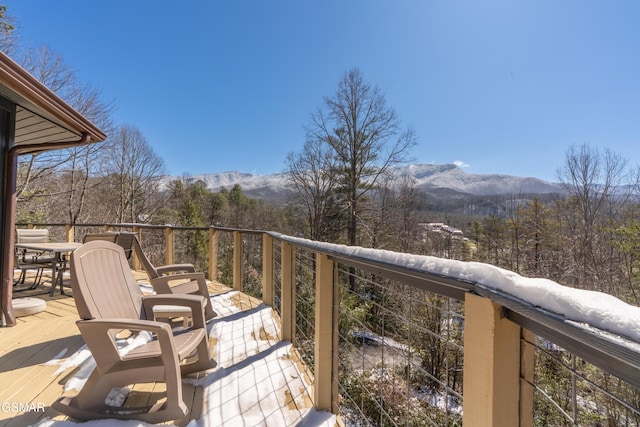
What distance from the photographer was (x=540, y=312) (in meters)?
0.56

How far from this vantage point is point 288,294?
9.26 feet

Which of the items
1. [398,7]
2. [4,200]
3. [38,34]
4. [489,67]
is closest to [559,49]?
[489,67]

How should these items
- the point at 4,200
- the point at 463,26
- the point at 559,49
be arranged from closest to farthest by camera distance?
the point at 4,200, the point at 463,26, the point at 559,49

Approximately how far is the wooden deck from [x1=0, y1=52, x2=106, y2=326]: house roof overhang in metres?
0.38

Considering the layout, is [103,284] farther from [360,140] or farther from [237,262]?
[360,140]

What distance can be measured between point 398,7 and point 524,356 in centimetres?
1286

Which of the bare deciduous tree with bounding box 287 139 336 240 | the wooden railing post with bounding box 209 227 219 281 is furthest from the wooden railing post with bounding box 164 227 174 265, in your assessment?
the bare deciduous tree with bounding box 287 139 336 240

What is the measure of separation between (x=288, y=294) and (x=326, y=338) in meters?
1.00

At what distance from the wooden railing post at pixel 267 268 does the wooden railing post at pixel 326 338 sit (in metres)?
1.83

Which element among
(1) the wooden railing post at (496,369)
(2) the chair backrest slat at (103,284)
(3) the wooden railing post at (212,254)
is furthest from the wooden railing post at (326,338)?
(3) the wooden railing post at (212,254)

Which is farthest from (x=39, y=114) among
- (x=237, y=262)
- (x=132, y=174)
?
(x=132, y=174)

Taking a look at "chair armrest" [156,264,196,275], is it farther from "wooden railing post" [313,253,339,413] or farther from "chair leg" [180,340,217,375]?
"wooden railing post" [313,253,339,413]

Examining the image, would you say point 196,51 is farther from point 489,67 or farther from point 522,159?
point 522,159

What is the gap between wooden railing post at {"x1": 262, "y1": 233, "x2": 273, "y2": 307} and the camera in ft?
12.0
